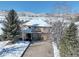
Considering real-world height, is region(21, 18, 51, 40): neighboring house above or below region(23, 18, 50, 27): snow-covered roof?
below

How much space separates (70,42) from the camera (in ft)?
11.4

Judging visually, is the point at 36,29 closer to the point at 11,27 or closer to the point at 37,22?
the point at 37,22

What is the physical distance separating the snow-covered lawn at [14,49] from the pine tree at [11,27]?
0.15 metres

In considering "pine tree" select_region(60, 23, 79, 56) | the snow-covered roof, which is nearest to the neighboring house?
the snow-covered roof

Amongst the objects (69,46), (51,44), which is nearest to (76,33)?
(69,46)

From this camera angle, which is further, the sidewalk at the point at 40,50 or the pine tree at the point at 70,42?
the sidewalk at the point at 40,50

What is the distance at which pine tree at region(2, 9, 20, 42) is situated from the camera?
344 cm

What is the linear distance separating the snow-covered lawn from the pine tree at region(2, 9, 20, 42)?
0.15 metres

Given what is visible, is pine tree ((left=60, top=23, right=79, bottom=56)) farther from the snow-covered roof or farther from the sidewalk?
the snow-covered roof

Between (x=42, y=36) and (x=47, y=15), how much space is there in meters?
0.46

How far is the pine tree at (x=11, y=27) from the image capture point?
3439 mm

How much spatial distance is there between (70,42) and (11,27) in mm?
1246

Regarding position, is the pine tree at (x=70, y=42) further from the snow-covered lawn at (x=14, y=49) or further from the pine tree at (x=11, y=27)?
the pine tree at (x=11, y=27)

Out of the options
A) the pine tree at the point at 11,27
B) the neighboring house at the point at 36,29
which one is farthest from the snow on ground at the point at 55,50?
the pine tree at the point at 11,27
